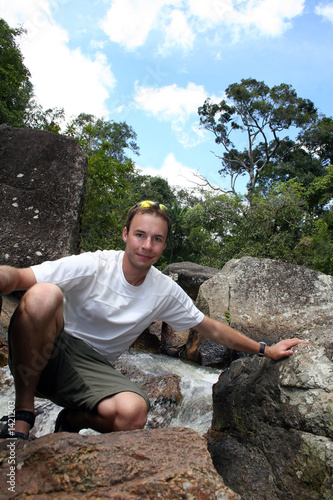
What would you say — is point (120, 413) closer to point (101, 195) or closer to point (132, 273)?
point (132, 273)

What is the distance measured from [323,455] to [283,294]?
5.08 m

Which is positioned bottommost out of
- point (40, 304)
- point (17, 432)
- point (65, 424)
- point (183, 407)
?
point (183, 407)

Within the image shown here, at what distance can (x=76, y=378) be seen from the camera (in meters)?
1.84

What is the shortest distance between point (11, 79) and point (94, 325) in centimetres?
1471

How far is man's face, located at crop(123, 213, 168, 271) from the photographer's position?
207cm

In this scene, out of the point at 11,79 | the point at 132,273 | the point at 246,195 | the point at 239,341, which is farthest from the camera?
the point at 246,195

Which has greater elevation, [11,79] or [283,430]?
[11,79]

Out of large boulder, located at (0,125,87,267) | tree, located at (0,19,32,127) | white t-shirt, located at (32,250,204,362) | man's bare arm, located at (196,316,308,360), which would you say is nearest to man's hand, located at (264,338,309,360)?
man's bare arm, located at (196,316,308,360)

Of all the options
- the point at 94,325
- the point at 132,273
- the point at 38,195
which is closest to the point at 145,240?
the point at 132,273

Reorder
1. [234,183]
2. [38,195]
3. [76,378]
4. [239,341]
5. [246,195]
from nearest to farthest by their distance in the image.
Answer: [76,378]
[239,341]
[38,195]
[246,195]
[234,183]

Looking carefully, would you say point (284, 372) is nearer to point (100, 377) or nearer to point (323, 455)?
→ point (323, 455)

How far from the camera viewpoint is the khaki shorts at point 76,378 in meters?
1.77

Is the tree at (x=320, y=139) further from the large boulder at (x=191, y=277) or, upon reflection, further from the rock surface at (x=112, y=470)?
the rock surface at (x=112, y=470)

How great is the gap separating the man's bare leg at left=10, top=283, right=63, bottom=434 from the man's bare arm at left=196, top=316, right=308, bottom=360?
919 millimetres
